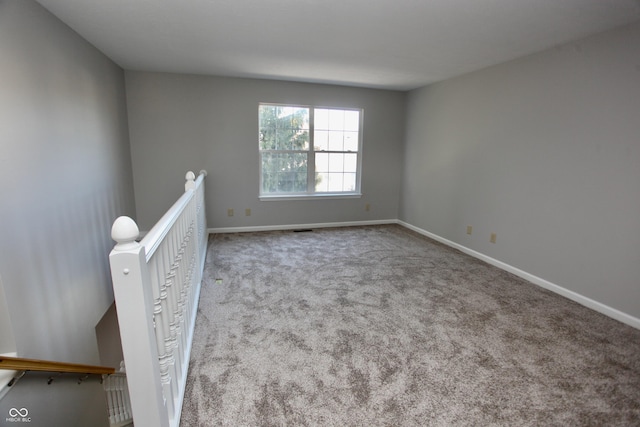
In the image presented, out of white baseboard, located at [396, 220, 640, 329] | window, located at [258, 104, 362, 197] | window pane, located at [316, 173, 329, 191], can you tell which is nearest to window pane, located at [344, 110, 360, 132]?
window, located at [258, 104, 362, 197]

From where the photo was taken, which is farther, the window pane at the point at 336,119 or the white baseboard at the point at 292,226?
the window pane at the point at 336,119

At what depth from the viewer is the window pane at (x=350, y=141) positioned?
5.18 meters

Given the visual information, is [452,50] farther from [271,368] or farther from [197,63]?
[271,368]

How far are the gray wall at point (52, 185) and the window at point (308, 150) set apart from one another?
208 cm

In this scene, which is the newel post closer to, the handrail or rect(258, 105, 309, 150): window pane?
the handrail

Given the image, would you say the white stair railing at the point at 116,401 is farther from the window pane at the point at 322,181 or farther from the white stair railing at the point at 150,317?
the window pane at the point at 322,181

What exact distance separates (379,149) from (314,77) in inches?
64.2

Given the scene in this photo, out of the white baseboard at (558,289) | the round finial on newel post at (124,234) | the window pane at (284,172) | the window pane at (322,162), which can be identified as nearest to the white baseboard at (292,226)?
the window pane at (284,172)

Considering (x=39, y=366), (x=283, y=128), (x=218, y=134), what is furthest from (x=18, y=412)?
(x=283, y=128)

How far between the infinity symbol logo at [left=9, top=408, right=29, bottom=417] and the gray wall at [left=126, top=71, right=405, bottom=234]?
3.09 m

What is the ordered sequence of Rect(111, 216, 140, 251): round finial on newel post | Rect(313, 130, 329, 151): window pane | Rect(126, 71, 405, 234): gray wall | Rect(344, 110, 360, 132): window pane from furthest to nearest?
1. Rect(344, 110, 360, 132): window pane
2. Rect(313, 130, 329, 151): window pane
3. Rect(126, 71, 405, 234): gray wall
4. Rect(111, 216, 140, 251): round finial on newel post

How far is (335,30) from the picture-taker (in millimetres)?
2592

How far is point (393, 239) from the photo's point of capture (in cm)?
459

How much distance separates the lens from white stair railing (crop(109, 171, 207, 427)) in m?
1.01
